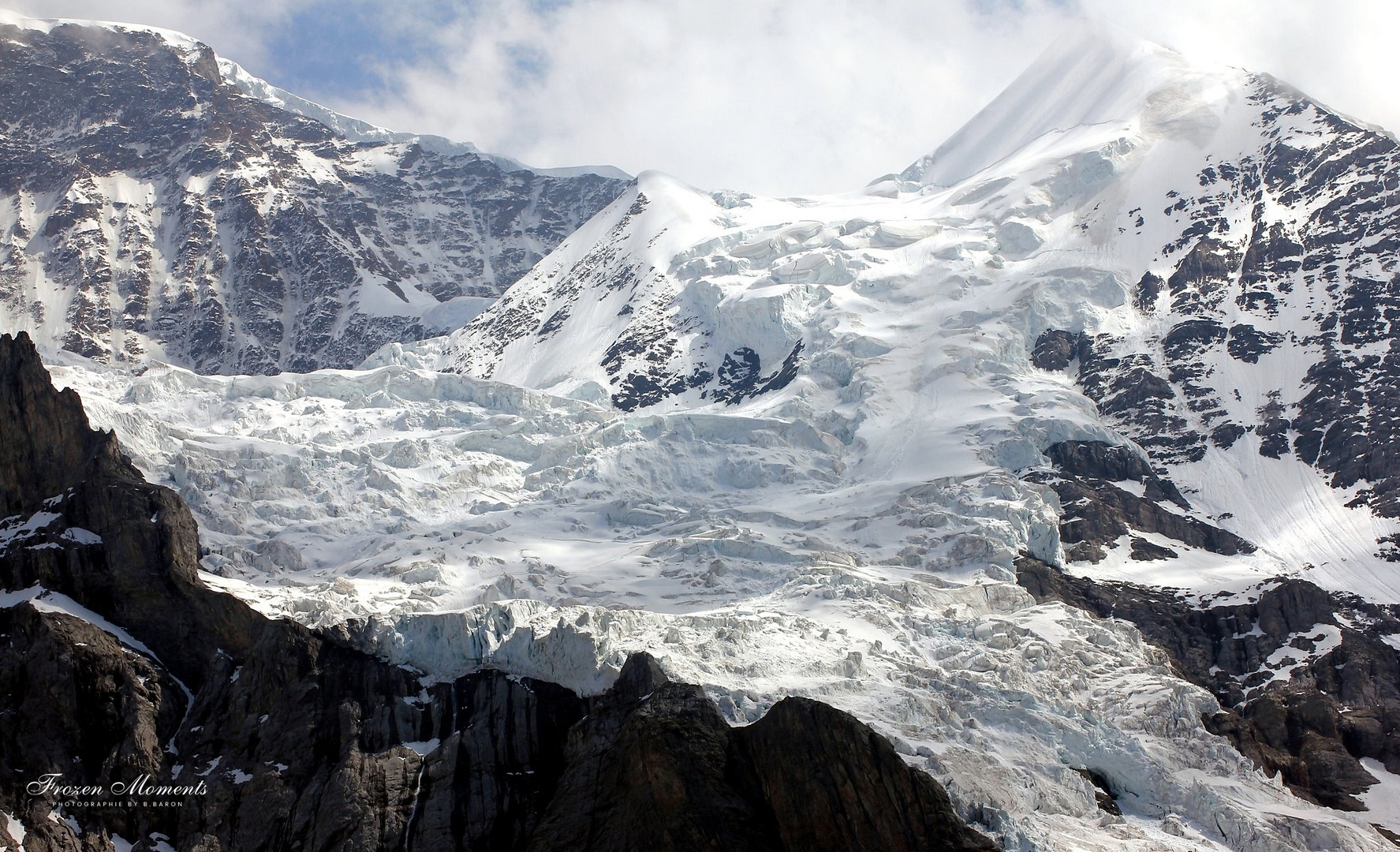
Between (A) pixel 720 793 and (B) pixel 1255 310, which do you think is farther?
(B) pixel 1255 310

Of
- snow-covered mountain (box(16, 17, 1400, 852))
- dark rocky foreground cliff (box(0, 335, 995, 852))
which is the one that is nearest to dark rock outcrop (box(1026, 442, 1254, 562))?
snow-covered mountain (box(16, 17, 1400, 852))

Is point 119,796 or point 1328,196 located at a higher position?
point 1328,196

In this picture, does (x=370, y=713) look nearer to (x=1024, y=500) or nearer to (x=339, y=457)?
(x=339, y=457)

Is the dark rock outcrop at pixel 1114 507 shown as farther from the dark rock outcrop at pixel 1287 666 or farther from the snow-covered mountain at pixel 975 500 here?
the dark rock outcrop at pixel 1287 666

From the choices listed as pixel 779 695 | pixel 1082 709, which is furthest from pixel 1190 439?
pixel 779 695

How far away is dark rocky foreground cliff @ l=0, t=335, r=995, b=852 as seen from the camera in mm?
72125

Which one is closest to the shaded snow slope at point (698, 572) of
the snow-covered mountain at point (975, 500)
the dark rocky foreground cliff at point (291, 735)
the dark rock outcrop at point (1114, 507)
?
the snow-covered mountain at point (975, 500)

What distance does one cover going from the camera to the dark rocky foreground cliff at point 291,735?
2840 inches

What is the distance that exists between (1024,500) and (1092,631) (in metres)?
22.5

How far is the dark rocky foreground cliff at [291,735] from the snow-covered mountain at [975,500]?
203 inches

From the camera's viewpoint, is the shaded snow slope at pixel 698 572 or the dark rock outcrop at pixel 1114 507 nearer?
the shaded snow slope at pixel 698 572

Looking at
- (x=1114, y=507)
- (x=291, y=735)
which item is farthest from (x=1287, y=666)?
(x=291, y=735)

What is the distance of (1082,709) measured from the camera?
331 feet

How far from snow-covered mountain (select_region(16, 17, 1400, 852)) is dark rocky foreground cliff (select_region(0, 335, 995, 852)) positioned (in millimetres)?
5160
